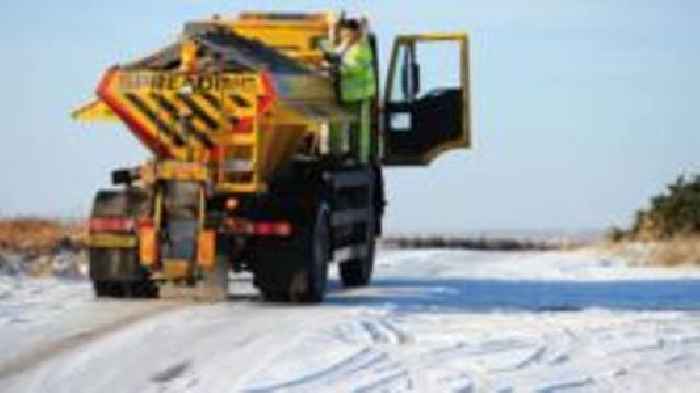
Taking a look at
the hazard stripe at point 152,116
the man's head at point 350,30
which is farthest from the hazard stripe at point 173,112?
the man's head at point 350,30

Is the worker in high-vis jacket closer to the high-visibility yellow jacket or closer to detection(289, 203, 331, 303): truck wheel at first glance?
the high-visibility yellow jacket

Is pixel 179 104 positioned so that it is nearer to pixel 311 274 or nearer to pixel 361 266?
pixel 311 274

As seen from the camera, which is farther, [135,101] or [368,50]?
[368,50]

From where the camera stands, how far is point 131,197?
17.9 metres

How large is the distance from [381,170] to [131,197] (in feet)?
19.3

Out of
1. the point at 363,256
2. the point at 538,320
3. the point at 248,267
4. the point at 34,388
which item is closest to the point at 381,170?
the point at 363,256

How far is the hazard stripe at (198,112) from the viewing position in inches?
669

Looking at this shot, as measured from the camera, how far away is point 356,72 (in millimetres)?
20391

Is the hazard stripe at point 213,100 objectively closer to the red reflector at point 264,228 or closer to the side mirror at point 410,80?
the red reflector at point 264,228

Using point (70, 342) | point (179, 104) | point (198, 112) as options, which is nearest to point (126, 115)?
point (179, 104)

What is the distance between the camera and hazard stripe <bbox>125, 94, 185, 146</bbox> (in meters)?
17.3

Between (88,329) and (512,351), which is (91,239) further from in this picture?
(512,351)

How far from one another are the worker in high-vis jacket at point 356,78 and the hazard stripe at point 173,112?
2.96m

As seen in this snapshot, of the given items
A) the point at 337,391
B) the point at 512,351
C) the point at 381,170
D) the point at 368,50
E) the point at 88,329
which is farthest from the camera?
the point at 381,170
